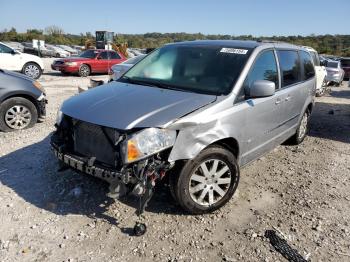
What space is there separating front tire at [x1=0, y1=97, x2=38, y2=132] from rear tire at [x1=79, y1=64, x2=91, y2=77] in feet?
35.5

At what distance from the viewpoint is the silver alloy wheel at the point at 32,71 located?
14.2 metres

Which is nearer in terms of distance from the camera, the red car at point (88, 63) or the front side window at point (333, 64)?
the red car at point (88, 63)

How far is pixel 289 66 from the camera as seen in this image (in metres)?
4.98

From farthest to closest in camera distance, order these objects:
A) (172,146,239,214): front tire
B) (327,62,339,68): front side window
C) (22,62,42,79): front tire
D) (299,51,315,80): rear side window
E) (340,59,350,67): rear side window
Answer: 1. (340,59,350,67): rear side window
2. (327,62,339,68): front side window
3. (22,62,42,79): front tire
4. (299,51,315,80): rear side window
5. (172,146,239,214): front tire

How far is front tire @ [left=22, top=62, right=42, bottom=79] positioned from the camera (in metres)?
14.2

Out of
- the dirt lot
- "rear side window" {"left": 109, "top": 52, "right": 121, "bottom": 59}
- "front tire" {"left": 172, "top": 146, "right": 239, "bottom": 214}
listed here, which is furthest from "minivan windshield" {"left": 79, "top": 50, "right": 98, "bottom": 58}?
"front tire" {"left": 172, "top": 146, "right": 239, "bottom": 214}

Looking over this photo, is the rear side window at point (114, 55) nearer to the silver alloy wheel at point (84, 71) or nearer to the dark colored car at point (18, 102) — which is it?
the silver alloy wheel at point (84, 71)

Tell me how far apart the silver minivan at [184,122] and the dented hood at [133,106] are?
10 mm

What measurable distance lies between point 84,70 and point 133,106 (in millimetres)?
14590

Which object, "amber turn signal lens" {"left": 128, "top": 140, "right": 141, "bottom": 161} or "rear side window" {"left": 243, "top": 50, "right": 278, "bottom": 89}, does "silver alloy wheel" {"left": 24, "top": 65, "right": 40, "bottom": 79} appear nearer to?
"rear side window" {"left": 243, "top": 50, "right": 278, "bottom": 89}

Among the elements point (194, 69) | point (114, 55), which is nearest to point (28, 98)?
point (194, 69)

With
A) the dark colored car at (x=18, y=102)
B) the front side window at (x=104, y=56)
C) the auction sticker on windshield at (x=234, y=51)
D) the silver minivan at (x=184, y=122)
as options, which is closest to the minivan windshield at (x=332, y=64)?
the front side window at (x=104, y=56)

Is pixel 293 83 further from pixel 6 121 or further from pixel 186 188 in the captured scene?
pixel 6 121

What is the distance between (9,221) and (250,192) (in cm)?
279
